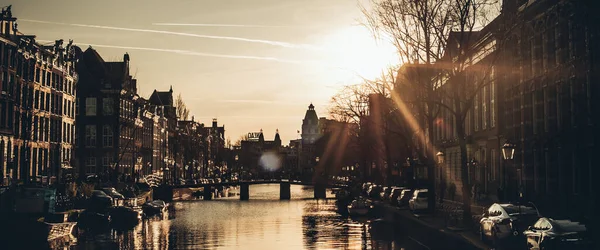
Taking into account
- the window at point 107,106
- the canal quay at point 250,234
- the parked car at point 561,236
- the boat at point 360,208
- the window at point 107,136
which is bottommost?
the canal quay at point 250,234

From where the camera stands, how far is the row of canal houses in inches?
3147

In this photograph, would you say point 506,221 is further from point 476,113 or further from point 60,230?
point 476,113

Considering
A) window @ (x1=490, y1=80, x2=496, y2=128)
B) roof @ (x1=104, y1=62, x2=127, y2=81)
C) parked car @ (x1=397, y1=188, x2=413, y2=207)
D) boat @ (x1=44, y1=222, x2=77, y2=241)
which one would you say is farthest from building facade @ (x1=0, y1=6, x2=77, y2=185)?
window @ (x1=490, y1=80, x2=496, y2=128)

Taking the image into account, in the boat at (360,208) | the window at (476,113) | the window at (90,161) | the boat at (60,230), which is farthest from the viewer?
the window at (90,161)

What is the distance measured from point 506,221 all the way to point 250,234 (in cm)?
3038

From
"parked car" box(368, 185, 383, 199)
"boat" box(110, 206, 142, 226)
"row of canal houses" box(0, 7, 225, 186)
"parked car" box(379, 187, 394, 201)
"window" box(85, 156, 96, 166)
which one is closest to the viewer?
"boat" box(110, 206, 142, 226)

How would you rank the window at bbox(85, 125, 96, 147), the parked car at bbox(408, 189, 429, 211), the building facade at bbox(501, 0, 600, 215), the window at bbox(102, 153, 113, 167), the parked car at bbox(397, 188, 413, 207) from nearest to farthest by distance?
the building facade at bbox(501, 0, 600, 215) → the parked car at bbox(408, 189, 429, 211) → the parked car at bbox(397, 188, 413, 207) → the window at bbox(85, 125, 96, 147) → the window at bbox(102, 153, 113, 167)

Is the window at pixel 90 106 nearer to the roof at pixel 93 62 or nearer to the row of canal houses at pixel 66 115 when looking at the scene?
the row of canal houses at pixel 66 115

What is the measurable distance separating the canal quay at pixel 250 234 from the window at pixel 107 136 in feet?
109

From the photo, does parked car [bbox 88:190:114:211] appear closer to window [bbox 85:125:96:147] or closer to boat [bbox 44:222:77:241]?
boat [bbox 44:222:77:241]

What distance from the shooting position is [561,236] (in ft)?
96.8

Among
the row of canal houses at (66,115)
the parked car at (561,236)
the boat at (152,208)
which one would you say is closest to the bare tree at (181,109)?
the row of canal houses at (66,115)

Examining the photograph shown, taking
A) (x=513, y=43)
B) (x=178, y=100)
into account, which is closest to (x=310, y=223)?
(x=513, y=43)

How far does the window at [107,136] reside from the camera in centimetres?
11881
